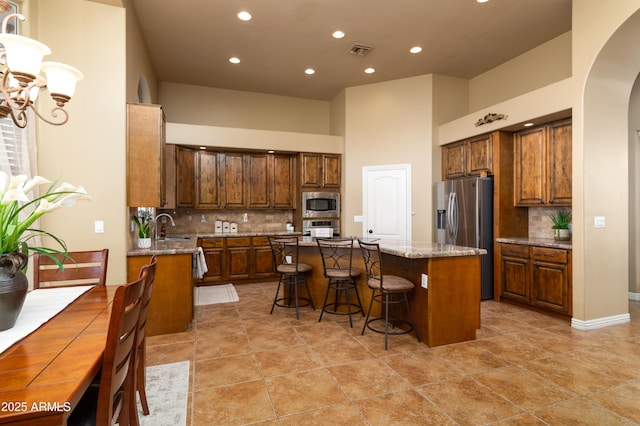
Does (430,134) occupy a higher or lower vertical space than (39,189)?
higher

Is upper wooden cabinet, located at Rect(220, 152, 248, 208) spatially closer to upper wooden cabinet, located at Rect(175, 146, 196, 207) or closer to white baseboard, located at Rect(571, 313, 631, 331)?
upper wooden cabinet, located at Rect(175, 146, 196, 207)

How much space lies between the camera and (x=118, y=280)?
3.26 m

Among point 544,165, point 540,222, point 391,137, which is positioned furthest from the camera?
point 391,137

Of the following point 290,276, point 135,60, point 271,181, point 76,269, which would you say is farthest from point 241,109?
point 76,269

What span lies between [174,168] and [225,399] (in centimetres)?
406

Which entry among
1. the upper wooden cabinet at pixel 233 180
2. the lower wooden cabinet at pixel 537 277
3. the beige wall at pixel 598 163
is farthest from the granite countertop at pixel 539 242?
the upper wooden cabinet at pixel 233 180

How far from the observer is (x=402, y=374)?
2543 millimetres

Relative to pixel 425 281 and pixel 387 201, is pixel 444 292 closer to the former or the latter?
pixel 425 281

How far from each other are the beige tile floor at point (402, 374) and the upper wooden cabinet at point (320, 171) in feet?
9.49

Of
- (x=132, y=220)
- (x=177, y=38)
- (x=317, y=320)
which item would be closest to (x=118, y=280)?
(x=132, y=220)

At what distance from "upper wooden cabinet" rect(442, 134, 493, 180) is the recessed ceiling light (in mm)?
3495

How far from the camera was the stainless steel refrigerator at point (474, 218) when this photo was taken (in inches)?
182

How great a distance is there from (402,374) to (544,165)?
3.33 meters

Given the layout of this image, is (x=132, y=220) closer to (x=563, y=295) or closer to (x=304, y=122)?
(x=304, y=122)
